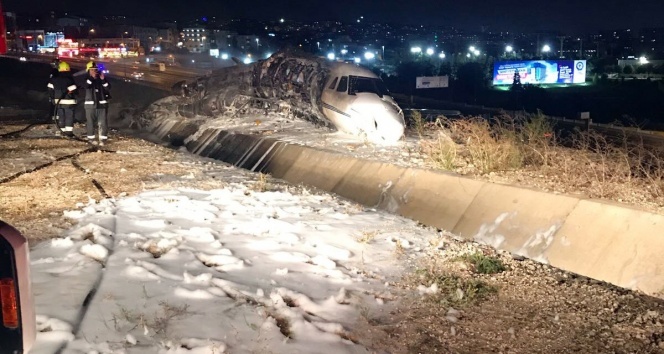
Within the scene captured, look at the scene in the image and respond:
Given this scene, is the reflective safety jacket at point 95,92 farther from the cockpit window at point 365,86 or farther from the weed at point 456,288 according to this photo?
the weed at point 456,288

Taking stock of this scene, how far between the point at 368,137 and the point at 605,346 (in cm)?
1124

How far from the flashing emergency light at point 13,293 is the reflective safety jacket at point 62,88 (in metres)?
16.8

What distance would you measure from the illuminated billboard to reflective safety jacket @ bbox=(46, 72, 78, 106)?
47594 mm

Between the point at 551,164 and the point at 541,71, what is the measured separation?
54507mm

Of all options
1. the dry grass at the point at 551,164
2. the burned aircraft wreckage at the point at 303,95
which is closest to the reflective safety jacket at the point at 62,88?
the burned aircraft wreckage at the point at 303,95

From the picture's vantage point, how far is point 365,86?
17188mm

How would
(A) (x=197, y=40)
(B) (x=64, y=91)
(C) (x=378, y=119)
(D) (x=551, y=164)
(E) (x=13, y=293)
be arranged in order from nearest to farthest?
(E) (x=13, y=293) < (D) (x=551, y=164) < (C) (x=378, y=119) < (B) (x=64, y=91) < (A) (x=197, y=40)

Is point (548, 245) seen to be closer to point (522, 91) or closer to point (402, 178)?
point (402, 178)

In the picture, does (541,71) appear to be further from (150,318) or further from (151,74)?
(150,318)

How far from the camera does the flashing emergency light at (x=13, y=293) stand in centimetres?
332

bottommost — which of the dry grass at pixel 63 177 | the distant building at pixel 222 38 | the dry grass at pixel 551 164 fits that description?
the dry grass at pixel 63 177

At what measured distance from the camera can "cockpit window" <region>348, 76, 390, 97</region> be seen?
1708 cm

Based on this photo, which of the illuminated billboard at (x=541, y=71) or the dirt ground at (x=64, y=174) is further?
the illuminated billboard at (x=541, y=71)

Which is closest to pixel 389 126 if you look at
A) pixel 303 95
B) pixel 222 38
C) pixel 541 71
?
pixel 303 95
